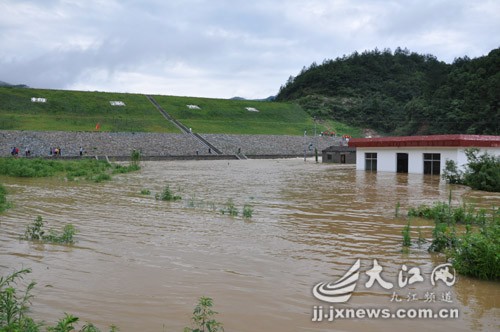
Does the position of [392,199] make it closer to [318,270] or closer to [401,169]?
[318,270]

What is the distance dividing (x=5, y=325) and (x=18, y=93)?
66.7m

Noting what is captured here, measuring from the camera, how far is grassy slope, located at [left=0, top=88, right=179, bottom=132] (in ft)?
174

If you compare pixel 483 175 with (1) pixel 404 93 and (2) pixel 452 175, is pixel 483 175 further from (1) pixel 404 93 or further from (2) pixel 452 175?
(1) pixel 404 93

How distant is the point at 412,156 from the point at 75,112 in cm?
4444

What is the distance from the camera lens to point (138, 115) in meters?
62.7

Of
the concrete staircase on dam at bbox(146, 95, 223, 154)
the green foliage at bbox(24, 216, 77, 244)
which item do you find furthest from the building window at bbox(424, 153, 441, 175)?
the concrete staircase on dam at bbox(146, 95, 223, 154)

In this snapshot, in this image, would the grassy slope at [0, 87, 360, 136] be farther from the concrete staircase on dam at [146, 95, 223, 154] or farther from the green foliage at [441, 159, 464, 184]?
the green foliage at [441, 159, 464, 184]

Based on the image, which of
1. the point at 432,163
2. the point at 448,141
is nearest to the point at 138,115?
the point at 432,163

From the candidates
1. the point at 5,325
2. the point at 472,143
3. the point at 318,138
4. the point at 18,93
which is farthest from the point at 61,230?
the point at 18,93

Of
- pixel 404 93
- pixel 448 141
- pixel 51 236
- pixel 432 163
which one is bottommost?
pixel 51 236

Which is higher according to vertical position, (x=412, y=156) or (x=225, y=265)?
(x=412, y=156)

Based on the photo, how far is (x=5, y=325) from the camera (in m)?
4.84

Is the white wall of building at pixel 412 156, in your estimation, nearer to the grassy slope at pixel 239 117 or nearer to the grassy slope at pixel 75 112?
the grassy slope at pixel 239 117

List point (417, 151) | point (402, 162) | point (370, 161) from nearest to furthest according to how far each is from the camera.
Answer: point (417, 151) → point (402, 162) → point (370, 161)
